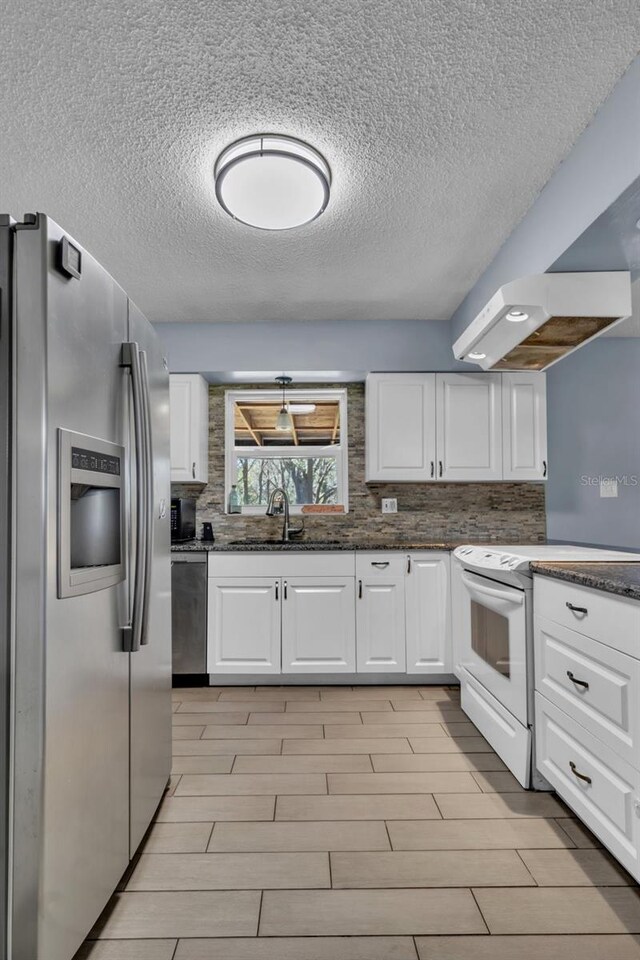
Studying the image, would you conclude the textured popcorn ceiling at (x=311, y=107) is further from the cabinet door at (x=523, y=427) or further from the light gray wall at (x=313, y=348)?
the cabinet door at (x=523, y=427)

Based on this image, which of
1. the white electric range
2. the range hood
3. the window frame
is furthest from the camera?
the window frame

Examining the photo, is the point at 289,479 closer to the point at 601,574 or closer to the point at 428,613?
the point at 428,613

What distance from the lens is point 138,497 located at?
1.73m

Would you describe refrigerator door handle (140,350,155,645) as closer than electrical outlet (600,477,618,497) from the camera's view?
Yes

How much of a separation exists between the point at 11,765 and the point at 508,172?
2.50 meters

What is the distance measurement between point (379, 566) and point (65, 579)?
260cm

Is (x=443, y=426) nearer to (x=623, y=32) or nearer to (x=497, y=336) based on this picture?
(x=497, y=336)

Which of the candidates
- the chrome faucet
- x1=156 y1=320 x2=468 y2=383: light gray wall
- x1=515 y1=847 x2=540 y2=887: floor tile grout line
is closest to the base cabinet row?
the chrome faucet

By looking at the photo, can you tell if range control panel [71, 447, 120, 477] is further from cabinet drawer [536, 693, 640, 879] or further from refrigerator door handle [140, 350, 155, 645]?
cabinet drawer [536, 693, 640, 879]

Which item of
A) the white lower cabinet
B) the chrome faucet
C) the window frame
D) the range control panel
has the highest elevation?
the window frame

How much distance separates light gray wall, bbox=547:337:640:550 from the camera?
4164 mm

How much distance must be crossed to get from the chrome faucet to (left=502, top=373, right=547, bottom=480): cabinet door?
5.11 feet

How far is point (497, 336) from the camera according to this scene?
2840 millimetres

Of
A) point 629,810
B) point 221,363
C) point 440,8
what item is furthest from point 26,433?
point 221,363
